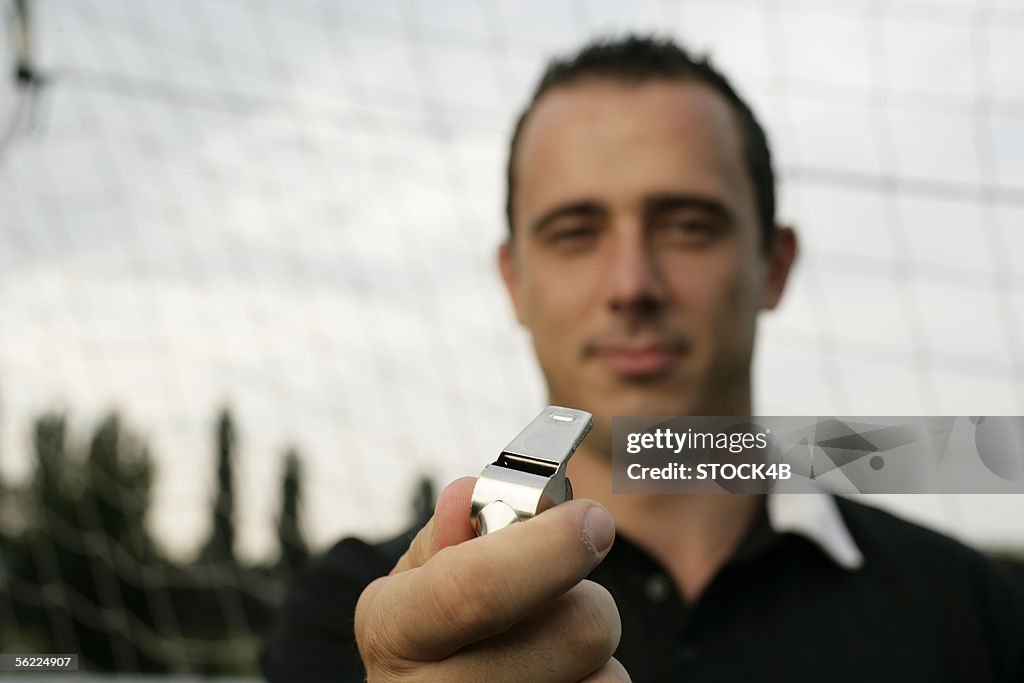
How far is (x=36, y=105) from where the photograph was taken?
227 centimetres

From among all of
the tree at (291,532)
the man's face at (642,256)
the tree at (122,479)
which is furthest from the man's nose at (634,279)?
the tree at (122,479)

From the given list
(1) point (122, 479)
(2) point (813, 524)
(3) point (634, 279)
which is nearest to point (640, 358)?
(3) point (634, 279)

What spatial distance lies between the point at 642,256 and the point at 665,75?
186mm

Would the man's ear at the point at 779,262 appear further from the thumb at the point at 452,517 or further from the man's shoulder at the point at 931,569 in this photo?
the thumb at the point at 452,517

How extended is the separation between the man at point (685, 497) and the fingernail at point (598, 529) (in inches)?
10.0

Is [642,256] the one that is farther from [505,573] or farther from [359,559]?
[505,573]

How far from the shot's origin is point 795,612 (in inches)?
21.1

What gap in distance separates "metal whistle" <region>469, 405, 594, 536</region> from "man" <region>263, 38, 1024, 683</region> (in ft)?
0.86

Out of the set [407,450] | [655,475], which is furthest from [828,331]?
[655,475]

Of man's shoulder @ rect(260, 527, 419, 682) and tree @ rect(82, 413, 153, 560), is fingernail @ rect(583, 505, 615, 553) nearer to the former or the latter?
man's shoulder @ rect(260, 527, 419, 682)

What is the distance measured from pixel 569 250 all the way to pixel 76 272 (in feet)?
A: 9.44

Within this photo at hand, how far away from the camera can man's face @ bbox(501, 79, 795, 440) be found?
52cm

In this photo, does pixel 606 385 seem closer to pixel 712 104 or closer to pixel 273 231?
pixel 712 104

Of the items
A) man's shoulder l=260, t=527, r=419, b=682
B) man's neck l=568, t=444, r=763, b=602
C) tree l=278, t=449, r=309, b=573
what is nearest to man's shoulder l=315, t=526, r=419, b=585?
man's shoulder l=260, t=527, r=419, b=682
